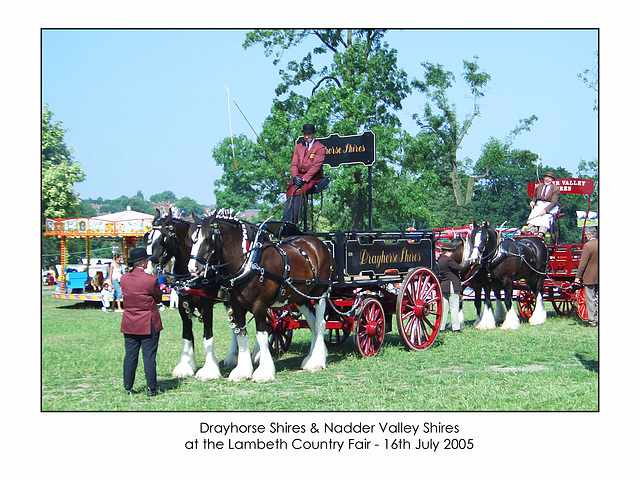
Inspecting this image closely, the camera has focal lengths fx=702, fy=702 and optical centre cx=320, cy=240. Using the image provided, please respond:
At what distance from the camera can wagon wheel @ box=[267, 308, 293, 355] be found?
11370mm

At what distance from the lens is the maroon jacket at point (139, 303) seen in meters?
8.37

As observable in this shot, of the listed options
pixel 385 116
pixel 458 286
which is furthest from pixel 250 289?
pixel 385 116

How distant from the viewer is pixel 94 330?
54.3ft

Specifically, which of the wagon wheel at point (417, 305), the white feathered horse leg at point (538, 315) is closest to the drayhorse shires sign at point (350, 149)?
the wagon wheel at point (417, 305)

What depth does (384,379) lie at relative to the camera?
30.6ft

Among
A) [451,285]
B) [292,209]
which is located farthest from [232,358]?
[451,285]

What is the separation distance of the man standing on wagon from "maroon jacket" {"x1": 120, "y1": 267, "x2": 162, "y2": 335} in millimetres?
2941

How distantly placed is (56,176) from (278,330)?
1075 inches

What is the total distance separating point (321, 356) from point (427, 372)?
1543 mm

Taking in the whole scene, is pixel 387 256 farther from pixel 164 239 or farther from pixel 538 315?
pixel 538 315

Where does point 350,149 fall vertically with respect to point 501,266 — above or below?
above

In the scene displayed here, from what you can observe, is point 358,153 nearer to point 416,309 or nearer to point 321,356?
point 416,309

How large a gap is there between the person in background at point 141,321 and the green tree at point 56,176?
24970 millimetres

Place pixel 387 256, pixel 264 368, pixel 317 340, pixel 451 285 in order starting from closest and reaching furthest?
pixel 264 368, pixel 317 340, pixel 387 256, pixel 451 285
